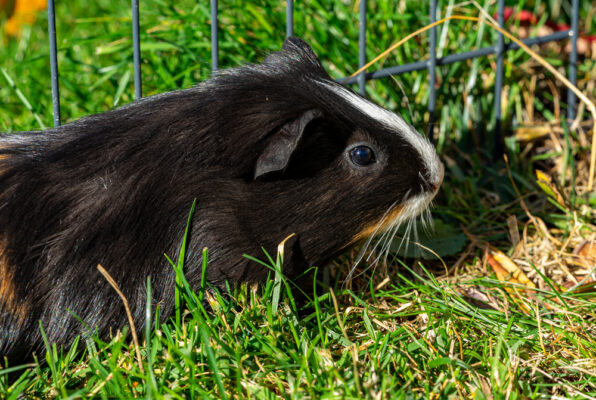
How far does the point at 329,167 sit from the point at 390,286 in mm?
737

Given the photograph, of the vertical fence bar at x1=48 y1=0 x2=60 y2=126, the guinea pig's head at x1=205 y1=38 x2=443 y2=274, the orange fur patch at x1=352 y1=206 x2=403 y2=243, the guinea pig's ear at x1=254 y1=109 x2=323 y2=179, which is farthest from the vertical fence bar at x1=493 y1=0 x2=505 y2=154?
the vertical fence bar at x1=48 y1=0 x2=60 y2=126

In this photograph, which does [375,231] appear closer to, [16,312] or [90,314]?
[90,314]

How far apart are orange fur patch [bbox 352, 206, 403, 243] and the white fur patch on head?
158 mm

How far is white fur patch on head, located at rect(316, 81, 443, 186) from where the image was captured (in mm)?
2295

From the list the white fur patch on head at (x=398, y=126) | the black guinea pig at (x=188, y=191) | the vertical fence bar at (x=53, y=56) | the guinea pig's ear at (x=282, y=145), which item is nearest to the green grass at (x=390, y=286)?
the black guinea pig at (x=188, y=191)

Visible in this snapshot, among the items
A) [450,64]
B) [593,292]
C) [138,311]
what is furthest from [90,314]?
Answer: [450,64]

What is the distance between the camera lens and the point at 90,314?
2.09 metres

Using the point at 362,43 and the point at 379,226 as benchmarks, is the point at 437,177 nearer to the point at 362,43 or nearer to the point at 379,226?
the point at 379,226

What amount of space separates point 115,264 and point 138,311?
160 millimetres

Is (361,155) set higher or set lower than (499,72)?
lower

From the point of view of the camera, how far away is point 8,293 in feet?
6.61

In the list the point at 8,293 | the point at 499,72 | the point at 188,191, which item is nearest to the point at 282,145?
the point at 188,191

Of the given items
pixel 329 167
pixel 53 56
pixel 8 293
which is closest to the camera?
pixel 8 293

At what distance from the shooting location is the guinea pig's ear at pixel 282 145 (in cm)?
208
